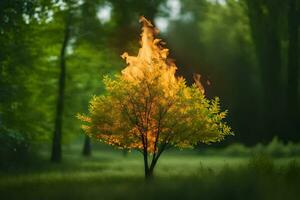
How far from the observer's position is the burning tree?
69.4ft

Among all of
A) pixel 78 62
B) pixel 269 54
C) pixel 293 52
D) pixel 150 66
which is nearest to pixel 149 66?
pixel 150 66

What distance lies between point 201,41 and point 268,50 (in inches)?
786

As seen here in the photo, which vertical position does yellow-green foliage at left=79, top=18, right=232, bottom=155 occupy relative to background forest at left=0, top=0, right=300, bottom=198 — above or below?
below

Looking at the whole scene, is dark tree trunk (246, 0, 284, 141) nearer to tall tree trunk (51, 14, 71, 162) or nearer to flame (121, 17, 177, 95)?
tall tree trunk (51, 14, 71, 162)

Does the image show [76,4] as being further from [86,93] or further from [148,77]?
[148,77]

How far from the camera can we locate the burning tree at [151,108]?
832 inches

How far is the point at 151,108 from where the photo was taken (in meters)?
21.6

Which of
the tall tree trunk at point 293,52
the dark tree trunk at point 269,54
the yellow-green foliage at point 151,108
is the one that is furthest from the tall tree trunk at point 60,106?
the tall tree trunk at point 293,52

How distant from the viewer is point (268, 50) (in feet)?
138

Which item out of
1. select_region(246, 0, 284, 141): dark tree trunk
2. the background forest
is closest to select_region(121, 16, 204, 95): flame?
the background forest

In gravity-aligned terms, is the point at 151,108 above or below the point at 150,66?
below

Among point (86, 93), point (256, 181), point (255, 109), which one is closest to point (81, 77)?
point (86, 93)

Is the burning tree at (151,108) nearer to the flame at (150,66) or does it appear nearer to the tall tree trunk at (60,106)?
the flame at (150,66)

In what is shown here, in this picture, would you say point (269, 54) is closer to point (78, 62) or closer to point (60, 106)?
point (78, 62)
